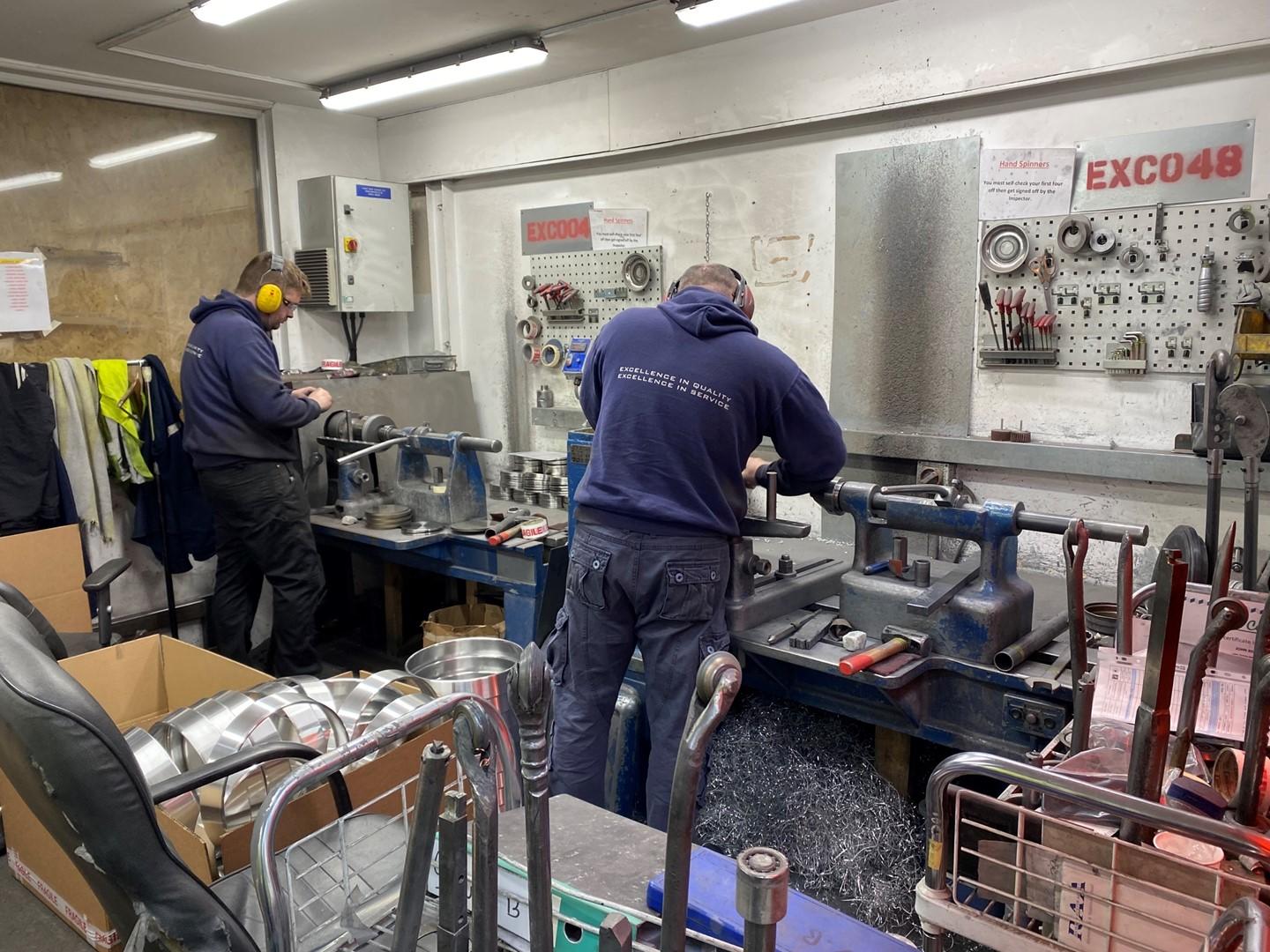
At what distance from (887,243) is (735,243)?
630mm

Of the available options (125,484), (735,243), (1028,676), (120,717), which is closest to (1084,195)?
(735,243)

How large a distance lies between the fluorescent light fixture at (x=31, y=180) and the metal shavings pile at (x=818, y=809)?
3.38m

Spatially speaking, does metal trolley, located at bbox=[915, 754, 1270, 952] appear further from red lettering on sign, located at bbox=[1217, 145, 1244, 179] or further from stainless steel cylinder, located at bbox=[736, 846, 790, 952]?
red lettering on sign, located at bbox=[1217, 145, 1244, 179]

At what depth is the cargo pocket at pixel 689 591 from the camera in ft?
6.71

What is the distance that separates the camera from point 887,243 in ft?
10.0

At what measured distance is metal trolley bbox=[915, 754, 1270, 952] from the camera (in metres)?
0.82

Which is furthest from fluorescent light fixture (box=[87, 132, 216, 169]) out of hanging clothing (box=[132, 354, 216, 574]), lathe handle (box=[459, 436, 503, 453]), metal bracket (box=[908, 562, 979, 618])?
metal bracket (box=[908, 562, 979, 618])

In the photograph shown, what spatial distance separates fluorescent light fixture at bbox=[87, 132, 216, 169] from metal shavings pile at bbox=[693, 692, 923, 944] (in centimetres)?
341

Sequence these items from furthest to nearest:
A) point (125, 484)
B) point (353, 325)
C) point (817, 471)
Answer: point (353, 325), point (125, 484), point (817, 471)

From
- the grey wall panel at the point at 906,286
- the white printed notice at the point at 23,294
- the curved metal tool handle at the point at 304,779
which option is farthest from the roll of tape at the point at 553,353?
the curved metal tool handle at the point at 304,779

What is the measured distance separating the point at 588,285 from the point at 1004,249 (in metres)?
1.76

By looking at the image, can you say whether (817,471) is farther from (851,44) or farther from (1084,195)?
(851,44)

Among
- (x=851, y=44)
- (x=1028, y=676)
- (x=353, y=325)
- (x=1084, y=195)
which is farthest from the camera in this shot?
(x=353, y=325)

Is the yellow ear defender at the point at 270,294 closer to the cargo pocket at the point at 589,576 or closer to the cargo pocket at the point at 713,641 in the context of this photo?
the cargo pocket at the point at 589,576
